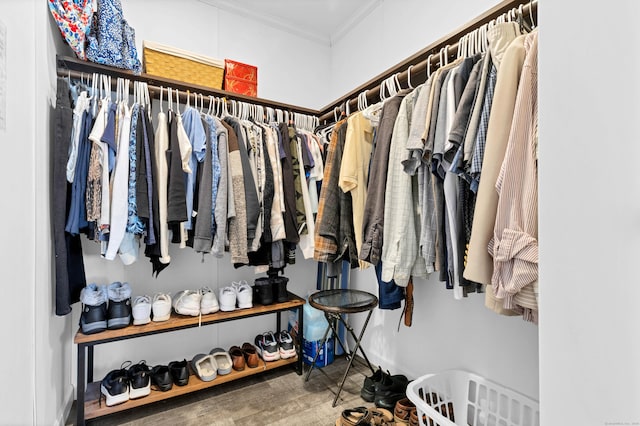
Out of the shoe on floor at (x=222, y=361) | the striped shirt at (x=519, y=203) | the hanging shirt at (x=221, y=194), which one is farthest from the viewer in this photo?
the shoe on floor at (x=222, y=361)

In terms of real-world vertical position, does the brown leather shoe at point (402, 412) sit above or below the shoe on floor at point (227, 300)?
below

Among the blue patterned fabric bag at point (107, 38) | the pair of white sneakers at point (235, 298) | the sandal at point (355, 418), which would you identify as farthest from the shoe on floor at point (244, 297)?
the blue patterned fabric bag at point (107, 38)

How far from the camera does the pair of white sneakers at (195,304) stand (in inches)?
70.1

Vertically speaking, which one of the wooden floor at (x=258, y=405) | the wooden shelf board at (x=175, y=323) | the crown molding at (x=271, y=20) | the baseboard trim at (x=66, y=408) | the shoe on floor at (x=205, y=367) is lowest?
the wooden floor at (x=258, y=405)

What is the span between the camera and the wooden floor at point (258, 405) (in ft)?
5.20

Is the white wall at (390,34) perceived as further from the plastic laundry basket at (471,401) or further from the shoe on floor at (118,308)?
the shoe on floor at (118,308)

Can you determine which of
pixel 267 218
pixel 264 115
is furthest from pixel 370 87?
pixel 267 218

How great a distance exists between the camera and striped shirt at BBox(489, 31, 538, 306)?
72cm

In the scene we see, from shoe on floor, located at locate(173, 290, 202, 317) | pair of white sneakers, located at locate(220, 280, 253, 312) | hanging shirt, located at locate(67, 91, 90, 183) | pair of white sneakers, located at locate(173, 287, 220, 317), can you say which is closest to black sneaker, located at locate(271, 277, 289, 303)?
pair of white sneakers, located at locate(220, 280, 253, 312)

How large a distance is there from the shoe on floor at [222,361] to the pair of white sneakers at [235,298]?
0.34 meters
